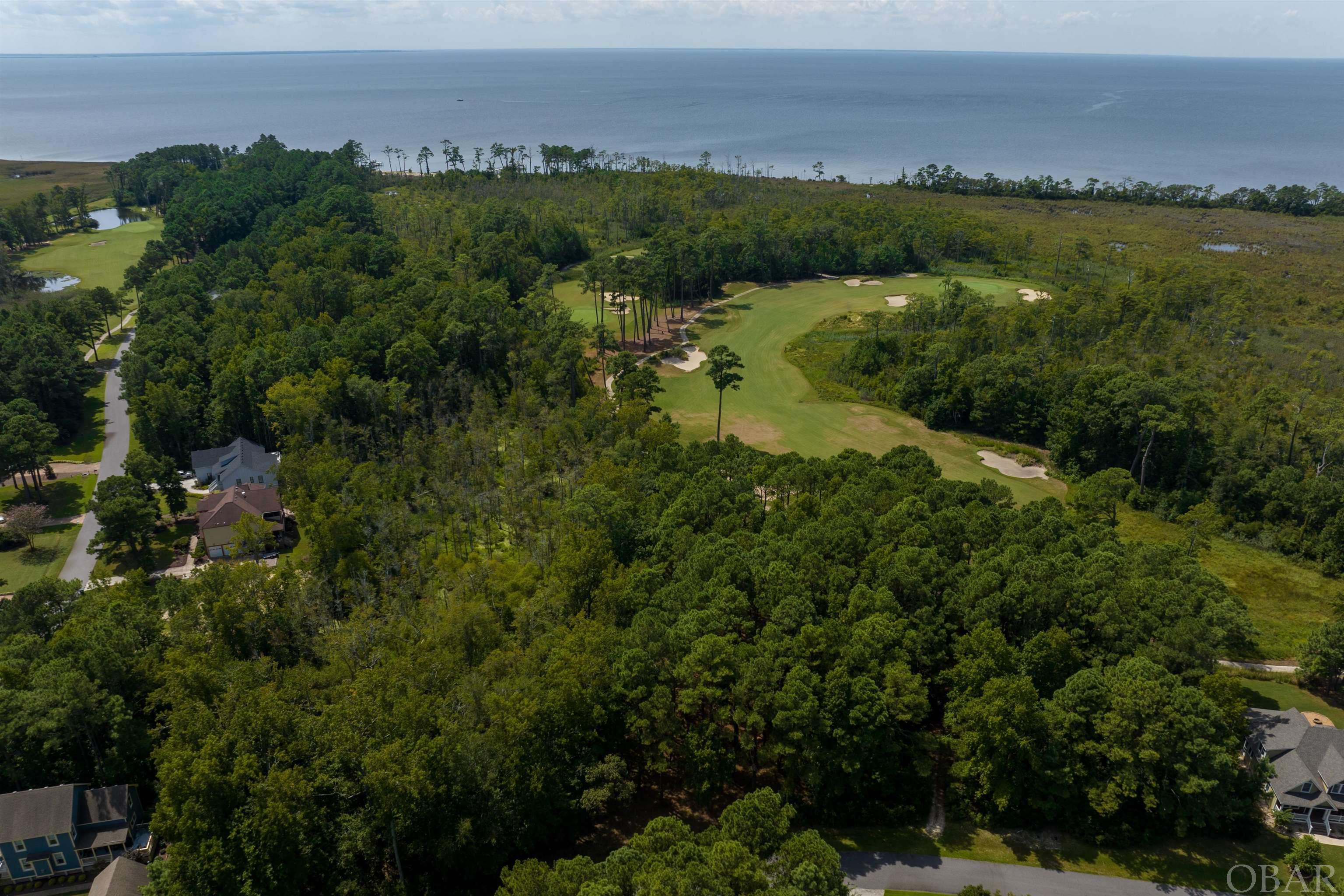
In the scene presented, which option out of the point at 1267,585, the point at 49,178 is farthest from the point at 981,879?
the point at 49,178

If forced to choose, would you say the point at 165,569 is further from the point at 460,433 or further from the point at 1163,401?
the point at 1163,401

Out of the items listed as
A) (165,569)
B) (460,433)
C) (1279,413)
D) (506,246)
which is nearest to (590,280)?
(506,246)

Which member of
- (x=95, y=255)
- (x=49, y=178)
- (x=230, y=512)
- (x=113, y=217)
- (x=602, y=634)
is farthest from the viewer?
(x=49, y=178)

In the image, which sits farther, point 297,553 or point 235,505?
point 235,505

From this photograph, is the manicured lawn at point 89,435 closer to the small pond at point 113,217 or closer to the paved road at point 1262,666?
the paved road at point 1262,666

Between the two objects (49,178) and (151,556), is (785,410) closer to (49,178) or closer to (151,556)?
(151,556)

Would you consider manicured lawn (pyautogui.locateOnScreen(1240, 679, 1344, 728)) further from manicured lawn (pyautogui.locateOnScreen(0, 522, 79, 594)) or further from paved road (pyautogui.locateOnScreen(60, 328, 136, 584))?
manicured lawn (pyautogui.locateOnScreen(0, 522, 79, 594))

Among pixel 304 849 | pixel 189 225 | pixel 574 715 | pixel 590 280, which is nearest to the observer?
pixel 304 849
